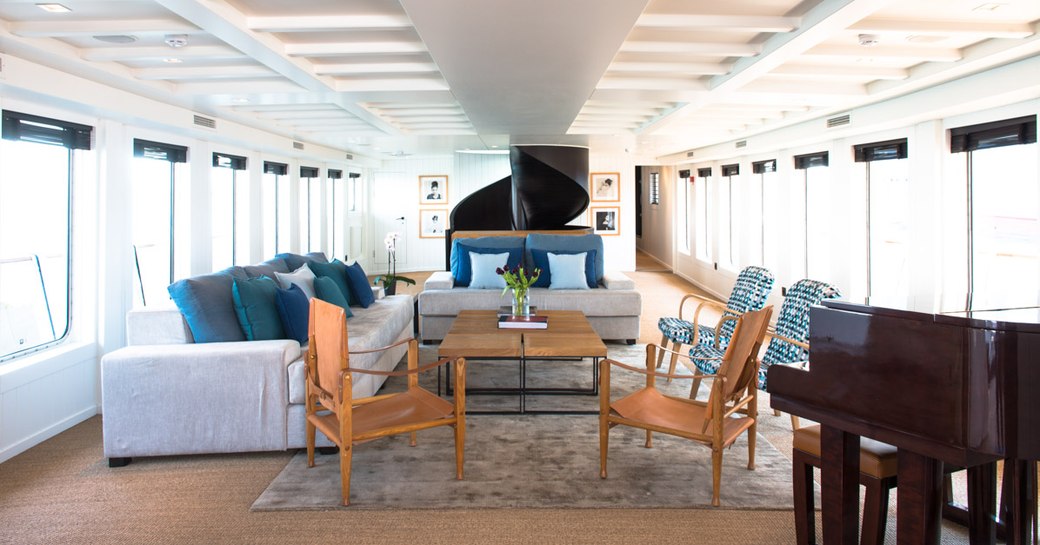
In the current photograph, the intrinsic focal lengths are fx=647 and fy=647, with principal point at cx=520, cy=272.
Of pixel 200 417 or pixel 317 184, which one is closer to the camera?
pixel 200 417

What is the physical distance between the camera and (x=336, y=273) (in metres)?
5.88

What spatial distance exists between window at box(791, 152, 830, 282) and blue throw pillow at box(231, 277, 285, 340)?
6233mm

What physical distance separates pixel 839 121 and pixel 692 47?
3.01 meters

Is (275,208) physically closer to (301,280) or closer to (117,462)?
(301,280)

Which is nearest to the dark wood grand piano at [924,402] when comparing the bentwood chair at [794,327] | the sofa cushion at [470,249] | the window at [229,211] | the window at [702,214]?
the bentwood chair at [794,327]

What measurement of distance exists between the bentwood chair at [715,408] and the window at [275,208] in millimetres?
6646

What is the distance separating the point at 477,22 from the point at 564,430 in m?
2.53

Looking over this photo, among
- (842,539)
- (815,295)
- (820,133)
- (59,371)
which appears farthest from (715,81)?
(59,371)

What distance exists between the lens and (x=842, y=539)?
2498 millimetres

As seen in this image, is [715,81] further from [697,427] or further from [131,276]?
[131,276]

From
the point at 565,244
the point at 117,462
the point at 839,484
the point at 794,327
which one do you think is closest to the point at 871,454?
the point at 839,484

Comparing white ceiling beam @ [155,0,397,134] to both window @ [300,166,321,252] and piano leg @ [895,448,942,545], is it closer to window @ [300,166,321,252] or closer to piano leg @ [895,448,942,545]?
piano leg @ [895,448,942,545]

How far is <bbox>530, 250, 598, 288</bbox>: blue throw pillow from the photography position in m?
7.11

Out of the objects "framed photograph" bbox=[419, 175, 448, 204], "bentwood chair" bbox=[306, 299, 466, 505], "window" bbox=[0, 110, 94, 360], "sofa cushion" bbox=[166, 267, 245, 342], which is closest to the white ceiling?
"window" bbox=[0, 110, 94, 360]
